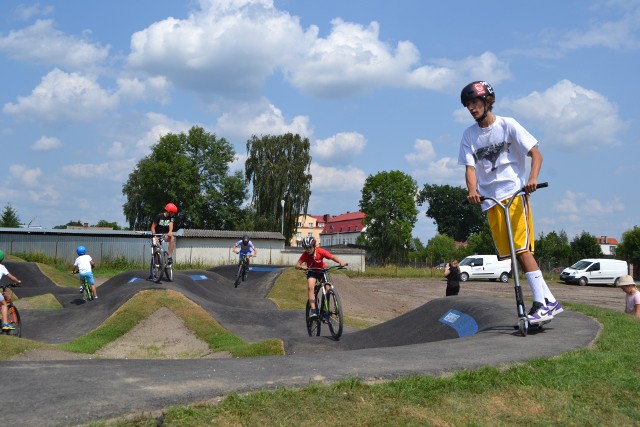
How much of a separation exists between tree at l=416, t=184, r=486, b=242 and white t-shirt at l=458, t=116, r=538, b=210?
110 metres

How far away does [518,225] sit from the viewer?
6.40 meters

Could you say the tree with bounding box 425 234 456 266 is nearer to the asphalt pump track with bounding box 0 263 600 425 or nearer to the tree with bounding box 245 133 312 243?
the tree with bounding box 245 133 312 243

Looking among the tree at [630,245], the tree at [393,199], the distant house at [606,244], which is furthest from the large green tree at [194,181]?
the distant house at [606,244]

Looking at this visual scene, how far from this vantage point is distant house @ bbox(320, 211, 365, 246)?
142 m

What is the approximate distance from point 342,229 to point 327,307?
13885 cm

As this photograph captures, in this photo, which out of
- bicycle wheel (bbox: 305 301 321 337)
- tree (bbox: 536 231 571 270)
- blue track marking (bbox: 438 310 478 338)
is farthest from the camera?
tree (bbox: 536 231 571 270)

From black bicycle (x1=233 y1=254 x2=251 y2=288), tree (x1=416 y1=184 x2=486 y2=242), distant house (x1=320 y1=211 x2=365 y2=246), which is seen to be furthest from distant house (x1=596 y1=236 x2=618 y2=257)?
black bicycle (x1=233 y1=254 x2=251 y2=288)

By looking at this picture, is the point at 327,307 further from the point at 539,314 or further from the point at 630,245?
the point at 630,245

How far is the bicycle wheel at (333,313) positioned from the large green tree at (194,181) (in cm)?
6569

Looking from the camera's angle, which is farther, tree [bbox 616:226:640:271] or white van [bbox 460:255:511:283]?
tree [bbox 616:226:640:271]

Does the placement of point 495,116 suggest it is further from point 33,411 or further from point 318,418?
point 33,411

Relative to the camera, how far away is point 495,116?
21.7ft

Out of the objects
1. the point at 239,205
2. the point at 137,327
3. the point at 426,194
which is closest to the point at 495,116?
the point at 137,327

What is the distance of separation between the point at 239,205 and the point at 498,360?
75.1 meters
